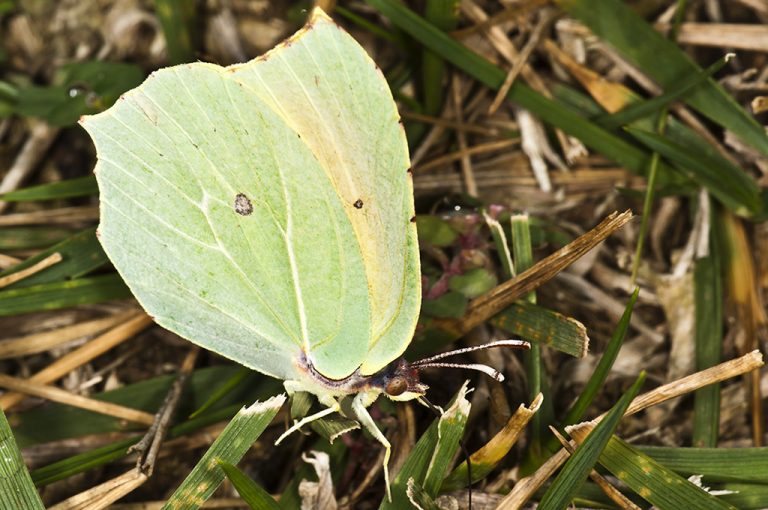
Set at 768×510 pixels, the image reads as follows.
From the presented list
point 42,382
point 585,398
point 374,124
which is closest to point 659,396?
point 585,398

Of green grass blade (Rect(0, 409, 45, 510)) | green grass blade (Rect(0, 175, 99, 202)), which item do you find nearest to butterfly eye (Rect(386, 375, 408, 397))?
green grass blade (Rect(0, 409, 45, 510))

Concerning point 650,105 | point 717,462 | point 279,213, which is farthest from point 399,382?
point 650,105

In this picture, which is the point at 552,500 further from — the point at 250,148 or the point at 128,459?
the point at 128,459

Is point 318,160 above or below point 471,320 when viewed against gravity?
above

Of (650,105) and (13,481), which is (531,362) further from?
→ (13,481)

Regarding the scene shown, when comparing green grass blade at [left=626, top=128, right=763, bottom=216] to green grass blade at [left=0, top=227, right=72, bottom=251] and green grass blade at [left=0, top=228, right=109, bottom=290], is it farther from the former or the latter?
green grass blade at [left=0, top=227, right=72, bottom=251]

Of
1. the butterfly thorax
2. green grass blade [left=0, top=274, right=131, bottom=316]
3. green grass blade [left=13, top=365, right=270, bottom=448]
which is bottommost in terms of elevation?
green grass blade [left=13, top=365, right=270, bottom=448]
